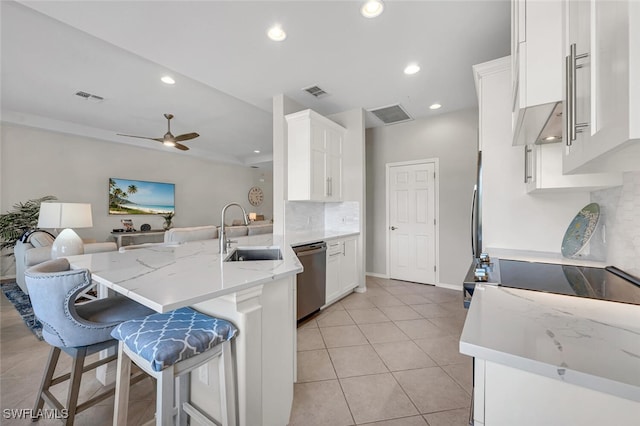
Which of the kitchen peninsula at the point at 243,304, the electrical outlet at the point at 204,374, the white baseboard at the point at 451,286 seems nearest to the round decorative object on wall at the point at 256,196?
the white baseboard at the point at 451,286

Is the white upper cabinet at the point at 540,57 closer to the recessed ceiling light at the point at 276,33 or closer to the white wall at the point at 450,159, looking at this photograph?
the recessed ceiling light at the point at 276,33

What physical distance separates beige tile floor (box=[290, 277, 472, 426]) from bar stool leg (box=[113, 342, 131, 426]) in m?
0.87

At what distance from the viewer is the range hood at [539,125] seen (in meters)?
1.07

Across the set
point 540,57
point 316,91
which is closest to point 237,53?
point 316,91

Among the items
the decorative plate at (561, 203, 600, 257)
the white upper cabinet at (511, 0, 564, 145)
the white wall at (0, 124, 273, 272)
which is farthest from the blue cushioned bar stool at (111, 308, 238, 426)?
the white wall at (0, 124, 273, 272)

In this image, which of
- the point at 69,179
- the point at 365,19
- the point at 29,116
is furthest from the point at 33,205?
the point at 365,19

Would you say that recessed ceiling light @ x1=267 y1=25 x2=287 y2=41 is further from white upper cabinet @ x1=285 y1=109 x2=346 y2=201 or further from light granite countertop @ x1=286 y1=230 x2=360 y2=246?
light granite countertop @ x1=286 y1=230 x2=360 y2=246

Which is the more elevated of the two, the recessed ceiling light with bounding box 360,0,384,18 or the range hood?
the recessed ceiling light with bounding box 360,0,384,18

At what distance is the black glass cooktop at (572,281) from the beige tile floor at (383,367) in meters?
0.96

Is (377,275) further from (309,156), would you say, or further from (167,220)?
(167,220)

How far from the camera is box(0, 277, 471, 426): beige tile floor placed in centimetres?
154

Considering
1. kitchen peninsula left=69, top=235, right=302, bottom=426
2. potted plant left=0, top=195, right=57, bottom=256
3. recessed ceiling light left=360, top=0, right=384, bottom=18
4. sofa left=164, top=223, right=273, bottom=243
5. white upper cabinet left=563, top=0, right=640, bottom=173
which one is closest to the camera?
white upper cabinet left=563, top=0, right=640, bottom=173

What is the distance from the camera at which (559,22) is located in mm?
989

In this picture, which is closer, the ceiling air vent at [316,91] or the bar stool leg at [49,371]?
the bar stool leg at [49,371]
